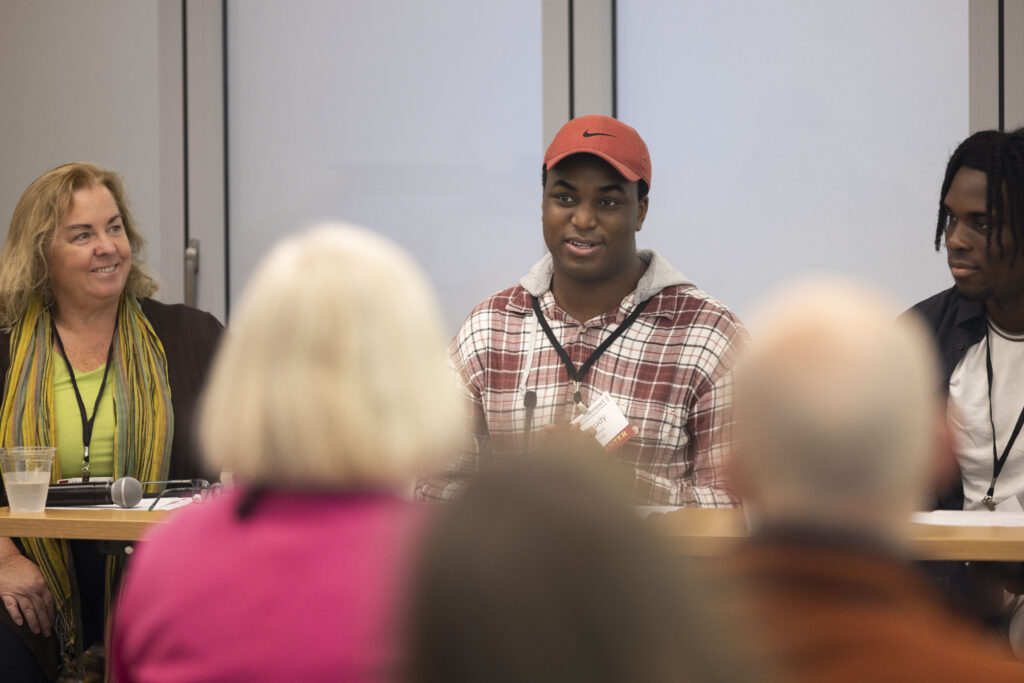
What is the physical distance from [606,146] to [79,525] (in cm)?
159

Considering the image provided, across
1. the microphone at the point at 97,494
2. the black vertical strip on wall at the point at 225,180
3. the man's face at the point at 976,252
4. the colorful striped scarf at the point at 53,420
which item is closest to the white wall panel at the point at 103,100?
the black vertical strip on wall at the point at 225,180

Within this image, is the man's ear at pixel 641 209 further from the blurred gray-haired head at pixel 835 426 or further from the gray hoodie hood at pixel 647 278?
the blurred gray-haired head at pixel 835 426

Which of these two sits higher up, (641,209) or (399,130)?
(399,130)

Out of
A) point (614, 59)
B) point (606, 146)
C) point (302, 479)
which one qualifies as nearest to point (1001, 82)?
point (614, 59)

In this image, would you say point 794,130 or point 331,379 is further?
point 794,130

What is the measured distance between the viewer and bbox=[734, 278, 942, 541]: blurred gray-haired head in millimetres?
807

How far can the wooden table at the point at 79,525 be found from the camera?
2.43 metres

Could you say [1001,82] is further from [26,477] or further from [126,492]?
[26,477]

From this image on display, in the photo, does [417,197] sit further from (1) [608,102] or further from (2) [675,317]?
(2) [675,317]

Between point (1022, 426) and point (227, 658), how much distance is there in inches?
81.7

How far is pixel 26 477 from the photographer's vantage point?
2.55 m

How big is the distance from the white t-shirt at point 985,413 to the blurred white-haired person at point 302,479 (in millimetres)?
1825

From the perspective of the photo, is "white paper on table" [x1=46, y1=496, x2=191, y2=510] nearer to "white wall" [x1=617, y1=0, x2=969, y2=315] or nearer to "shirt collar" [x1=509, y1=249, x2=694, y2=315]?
"shirt collar" [x1=509, y1=249, x2=694, y2=315]

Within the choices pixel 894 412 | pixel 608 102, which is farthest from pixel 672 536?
pixel 608 102
